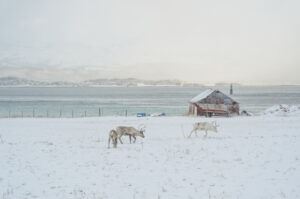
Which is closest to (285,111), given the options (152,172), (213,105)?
(213,105)

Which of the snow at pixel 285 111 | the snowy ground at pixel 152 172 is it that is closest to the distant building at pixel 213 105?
the snow at pixel 285 111

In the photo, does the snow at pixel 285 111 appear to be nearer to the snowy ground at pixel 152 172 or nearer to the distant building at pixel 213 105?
the distant building at pixel 213 105

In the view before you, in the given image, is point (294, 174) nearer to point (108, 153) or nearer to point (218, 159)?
point (218, 159)

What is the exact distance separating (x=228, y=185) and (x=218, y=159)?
272 centimetres

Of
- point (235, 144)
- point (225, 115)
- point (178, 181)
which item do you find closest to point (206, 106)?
point (225, 115)

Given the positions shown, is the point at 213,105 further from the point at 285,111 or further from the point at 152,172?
the point at 152,172

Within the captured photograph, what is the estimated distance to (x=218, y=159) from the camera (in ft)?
33.4

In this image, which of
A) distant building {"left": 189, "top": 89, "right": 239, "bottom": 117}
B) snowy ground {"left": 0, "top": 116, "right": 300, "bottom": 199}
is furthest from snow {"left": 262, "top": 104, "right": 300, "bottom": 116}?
snowy ground {"left": 0, "top": 116, "right": 300, "bottom": 199}

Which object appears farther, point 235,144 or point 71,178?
point 235,144

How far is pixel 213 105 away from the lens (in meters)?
41.6

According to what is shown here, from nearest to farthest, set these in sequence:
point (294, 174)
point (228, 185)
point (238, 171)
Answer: point (228, 185), point (294, 174), point (238, 171)

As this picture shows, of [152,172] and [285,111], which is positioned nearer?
[152,172]

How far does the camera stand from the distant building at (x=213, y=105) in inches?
1622

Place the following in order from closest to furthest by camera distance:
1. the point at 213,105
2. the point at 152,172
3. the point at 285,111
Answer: the point at 152,172 < the point at 285,111 < the point at 213,105
